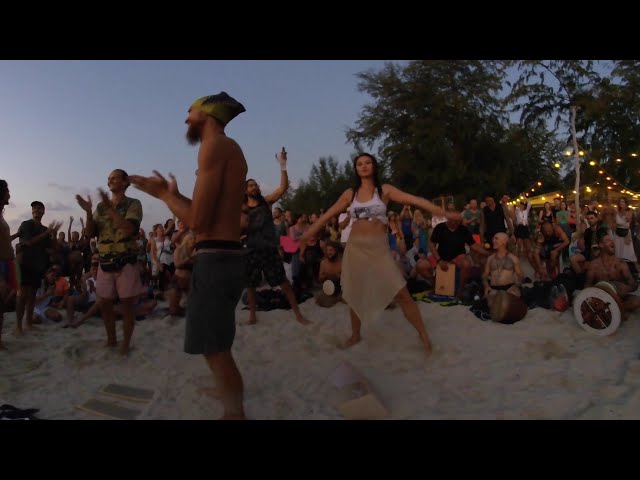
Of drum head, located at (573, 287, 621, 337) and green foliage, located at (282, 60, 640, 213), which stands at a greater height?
green foliage, located at (282, 60, 640, 213)

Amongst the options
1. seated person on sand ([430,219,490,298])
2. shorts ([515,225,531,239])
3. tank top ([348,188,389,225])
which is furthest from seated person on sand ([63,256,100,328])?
shorts ([515,225,531,239])

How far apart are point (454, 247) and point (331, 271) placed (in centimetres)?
189

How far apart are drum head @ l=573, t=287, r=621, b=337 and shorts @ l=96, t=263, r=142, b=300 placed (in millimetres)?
4658

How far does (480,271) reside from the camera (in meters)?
6.64

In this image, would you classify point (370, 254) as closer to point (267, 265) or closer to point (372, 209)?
point (372, 209)

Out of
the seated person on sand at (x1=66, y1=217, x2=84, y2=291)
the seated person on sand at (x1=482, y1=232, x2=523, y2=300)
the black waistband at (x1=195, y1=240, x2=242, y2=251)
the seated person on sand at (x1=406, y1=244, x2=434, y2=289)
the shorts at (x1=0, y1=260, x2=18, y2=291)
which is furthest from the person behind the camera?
the seated person on sand at (x1=66, y1=217, x2=84, y2=291)

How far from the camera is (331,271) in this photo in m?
7.02

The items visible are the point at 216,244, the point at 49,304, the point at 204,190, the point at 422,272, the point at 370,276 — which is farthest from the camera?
the point at 422,272

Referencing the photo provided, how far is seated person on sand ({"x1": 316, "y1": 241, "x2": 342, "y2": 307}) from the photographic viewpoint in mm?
6500

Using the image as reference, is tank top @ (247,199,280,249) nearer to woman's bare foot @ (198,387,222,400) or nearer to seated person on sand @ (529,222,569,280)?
woman's bare foot @ (198,387,222,400)

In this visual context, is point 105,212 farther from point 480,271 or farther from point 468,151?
point 468,151

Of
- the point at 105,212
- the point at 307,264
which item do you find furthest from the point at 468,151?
the point at 105,212

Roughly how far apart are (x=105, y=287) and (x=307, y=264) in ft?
12.4

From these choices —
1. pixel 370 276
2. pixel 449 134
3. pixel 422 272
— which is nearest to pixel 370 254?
pixel 370 276
